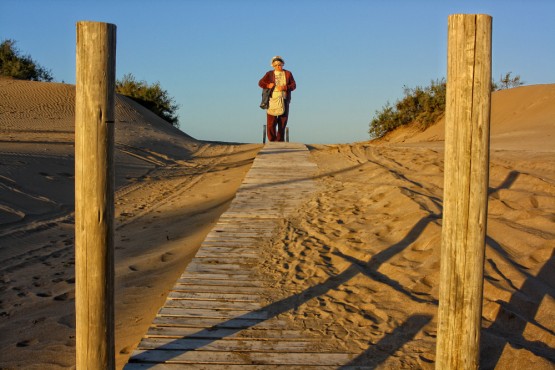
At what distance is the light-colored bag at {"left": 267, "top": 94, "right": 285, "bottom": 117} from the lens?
14677mm

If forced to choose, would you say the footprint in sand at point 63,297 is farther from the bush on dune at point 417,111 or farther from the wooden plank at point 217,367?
the bush on dune at point 417,111

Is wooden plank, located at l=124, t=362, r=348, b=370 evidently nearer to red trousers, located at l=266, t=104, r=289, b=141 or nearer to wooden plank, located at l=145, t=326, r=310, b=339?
wooden plank, located at l=145, t=326, r=310, b=339

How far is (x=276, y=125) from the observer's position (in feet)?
52.4

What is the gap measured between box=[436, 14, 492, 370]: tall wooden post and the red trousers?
38.8ft

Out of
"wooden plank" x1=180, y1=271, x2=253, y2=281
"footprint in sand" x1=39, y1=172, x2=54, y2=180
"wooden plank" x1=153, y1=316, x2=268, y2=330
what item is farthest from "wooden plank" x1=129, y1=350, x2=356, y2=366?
"footprint in sand" x1=39, y1=172, x2=54, y2=180

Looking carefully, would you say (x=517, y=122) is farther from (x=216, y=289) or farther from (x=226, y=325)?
(x=226, y=325)

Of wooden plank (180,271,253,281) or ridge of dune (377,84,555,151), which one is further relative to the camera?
ridge of dune (377,84,555,151)

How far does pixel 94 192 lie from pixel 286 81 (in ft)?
38.8

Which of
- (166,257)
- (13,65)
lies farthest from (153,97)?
(166,257)

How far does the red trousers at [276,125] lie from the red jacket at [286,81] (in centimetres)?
38

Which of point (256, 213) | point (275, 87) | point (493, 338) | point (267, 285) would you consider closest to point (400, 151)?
point (275, 87)

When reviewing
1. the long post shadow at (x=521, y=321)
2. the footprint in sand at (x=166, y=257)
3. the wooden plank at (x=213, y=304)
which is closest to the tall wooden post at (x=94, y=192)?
the wooden plank at (x=213, y=304)

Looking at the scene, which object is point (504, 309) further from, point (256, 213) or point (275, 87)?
point (275, 87)

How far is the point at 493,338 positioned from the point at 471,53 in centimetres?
193
